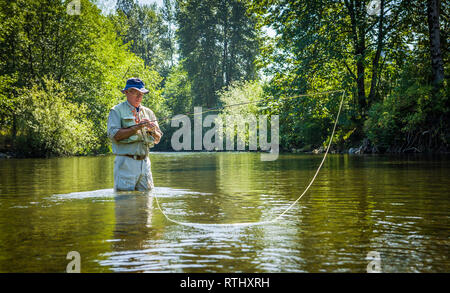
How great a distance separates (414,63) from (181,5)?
3894 cm

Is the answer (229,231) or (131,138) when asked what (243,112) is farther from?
(229,231)

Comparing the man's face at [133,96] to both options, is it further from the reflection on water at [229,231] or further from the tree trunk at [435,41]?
the tree trunk at [435,41]

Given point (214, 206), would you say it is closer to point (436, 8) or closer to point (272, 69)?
point (436, 8)

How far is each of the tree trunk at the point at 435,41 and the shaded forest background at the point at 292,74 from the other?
4cm

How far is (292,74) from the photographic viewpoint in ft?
82.4

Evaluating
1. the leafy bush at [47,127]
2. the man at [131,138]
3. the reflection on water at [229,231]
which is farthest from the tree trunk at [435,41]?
the leafy bush at [47,127]

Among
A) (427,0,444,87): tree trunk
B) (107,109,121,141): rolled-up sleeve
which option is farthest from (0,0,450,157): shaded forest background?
(107,109,121,141): rolled-up sleeve

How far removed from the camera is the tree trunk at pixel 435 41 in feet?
66.9

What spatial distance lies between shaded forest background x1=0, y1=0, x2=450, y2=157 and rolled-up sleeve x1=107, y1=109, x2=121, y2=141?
385cm

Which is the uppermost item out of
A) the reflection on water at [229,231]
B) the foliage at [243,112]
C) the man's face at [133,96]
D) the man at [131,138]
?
the foliage at [243,112]

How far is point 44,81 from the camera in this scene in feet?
111

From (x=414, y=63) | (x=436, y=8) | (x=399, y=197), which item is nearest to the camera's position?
(x=399, y=197)
